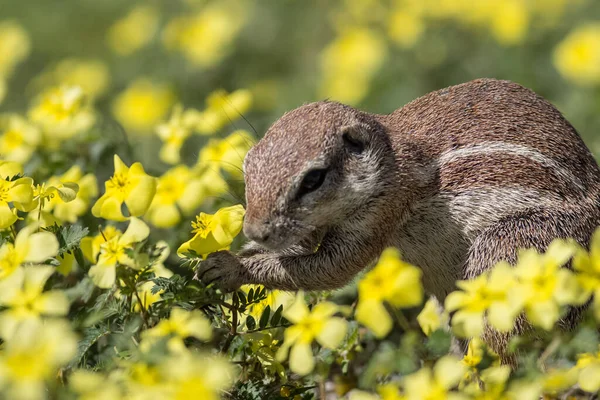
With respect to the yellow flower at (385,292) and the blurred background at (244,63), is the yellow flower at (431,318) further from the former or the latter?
the blurred background at (244,63)

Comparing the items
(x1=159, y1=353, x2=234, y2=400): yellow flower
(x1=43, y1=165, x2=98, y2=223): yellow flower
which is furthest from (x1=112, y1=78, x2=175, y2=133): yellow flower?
(x1=159, y1=353, x2=234, y2=400): yellow flower

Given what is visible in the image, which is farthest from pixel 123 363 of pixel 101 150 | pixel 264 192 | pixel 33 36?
pixel 33 36

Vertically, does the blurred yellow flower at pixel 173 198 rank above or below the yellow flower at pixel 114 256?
below

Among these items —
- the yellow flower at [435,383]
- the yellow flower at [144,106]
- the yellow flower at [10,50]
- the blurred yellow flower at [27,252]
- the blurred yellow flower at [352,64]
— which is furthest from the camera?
the yellow flower at [10,50]

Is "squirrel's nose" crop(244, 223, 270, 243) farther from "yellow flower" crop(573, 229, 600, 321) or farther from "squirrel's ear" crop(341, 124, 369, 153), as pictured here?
"yellow flower" crop(573, 229, 600, 321)

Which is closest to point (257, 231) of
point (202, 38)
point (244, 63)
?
point (202, 38)

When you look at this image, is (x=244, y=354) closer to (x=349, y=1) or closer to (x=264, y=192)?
(x=264, y=192)

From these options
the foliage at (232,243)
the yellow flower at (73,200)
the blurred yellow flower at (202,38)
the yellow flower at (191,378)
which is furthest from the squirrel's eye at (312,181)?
the blurred yellow flower at (202,38)
